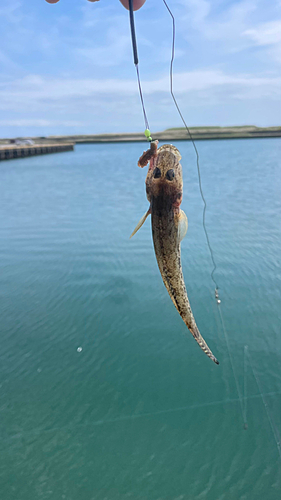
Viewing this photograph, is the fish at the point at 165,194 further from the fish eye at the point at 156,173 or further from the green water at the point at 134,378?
the green water at the point at 134,378

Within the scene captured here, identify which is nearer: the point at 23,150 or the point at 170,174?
the point at 170,174

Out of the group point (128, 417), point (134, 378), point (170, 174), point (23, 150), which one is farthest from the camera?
point (23, 150)

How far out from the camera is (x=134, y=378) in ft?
21.9

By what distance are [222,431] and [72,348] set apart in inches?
134

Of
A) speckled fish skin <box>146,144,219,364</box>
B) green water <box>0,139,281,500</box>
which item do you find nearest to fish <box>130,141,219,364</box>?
speckled fish skin <box>146,144,219,364</box>

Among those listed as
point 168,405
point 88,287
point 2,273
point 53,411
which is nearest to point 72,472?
point 53,411

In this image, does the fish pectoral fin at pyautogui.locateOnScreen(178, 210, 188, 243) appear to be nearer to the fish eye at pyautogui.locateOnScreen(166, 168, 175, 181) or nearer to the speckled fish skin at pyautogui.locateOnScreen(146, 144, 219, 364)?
the speckled fish skin at pyautogui.locateOnScreen(146, 144, 219, 364)

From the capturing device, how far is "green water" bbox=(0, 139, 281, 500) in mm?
5113

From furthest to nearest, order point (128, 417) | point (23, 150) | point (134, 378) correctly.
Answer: point (23, 150) < point (134, 378) < point (128, 417)

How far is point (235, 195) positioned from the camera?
898 inches

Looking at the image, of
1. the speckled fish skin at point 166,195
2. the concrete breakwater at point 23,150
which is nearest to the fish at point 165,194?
the speckled fish skin at point 166,195

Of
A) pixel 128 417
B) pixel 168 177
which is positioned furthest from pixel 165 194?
pixel 128 417

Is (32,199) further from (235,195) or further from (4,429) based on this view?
(4,429)

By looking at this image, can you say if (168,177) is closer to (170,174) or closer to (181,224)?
(170,174)
